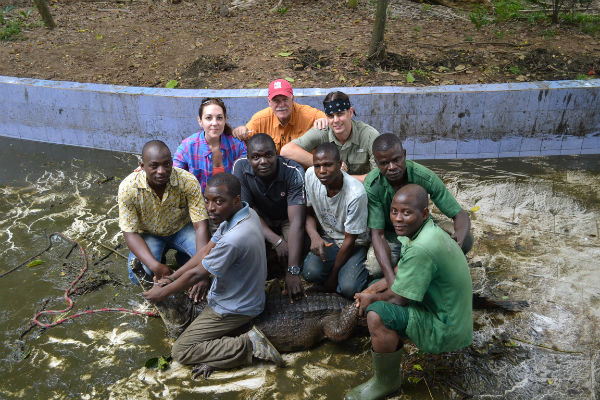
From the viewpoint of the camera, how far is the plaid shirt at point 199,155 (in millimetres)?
4742

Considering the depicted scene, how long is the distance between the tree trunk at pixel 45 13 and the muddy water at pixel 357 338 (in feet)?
14.3

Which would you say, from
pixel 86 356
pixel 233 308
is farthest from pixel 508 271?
pixel 86 356

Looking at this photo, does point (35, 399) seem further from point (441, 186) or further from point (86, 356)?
point (441, 186)

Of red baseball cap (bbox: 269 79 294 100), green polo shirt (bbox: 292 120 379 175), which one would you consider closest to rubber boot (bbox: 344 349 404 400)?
green polo shirt (bbox: 292 120 379 175)

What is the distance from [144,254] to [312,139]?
1.81 meters

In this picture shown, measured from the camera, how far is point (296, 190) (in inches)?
167

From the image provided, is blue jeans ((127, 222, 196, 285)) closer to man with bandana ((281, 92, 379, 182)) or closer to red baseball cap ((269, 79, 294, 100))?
man with bandana ((281, 92, 379, 182))

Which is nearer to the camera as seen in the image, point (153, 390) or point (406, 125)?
point (153, 390)

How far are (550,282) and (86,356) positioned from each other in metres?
3.80

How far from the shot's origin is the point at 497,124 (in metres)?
6.50

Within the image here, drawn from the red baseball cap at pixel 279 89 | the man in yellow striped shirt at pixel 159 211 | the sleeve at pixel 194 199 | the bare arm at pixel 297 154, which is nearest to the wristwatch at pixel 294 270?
the man in yellow striped shirt at pixel 159 211

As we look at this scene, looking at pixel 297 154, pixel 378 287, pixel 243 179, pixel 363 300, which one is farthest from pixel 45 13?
pixel 363 300

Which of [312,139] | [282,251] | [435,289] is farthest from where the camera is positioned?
[312,139]

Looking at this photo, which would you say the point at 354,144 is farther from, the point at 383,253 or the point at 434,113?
the point at 434,113
